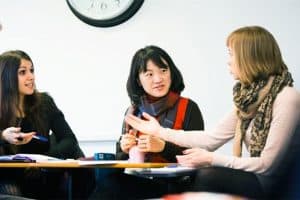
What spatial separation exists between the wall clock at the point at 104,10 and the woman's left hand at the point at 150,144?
38.9 inches

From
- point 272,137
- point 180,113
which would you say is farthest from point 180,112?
point 272,137

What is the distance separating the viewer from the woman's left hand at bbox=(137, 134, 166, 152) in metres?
2.35

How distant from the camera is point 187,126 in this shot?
8.79ft

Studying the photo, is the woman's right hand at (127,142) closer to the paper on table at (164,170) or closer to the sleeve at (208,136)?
the sleeve at (208,136)

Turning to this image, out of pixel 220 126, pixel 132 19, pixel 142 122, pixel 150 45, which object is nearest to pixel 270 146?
pixel 220 126

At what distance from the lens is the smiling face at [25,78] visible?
9.82 ft

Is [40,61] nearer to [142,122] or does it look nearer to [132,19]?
[132,19]

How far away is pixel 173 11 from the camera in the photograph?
9.80 ft

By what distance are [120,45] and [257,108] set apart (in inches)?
51.0

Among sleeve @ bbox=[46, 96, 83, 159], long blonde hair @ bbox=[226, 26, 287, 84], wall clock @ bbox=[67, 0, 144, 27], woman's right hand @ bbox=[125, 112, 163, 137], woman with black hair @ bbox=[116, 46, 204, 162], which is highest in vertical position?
→ wall clock @ bbox=[67, 0, 144, 27]

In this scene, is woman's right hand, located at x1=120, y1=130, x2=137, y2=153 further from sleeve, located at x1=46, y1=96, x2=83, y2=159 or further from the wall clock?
the wall clock

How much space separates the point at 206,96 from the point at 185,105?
182 millimetres

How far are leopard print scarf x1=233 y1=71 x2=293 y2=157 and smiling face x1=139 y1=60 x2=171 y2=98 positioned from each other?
2.35ft

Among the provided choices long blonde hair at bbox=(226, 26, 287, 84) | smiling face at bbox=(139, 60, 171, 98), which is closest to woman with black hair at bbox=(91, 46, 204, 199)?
smiling face at bbox=(139, 60, 171, 98)
